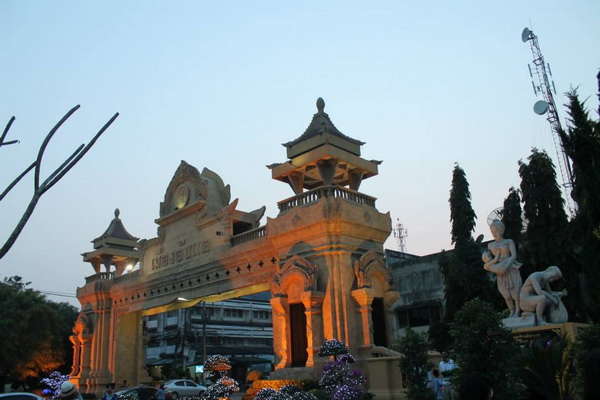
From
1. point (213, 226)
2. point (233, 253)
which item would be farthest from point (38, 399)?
point (213, 226)

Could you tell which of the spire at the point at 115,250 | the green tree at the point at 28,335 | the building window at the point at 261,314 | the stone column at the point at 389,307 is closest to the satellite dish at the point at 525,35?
the stone column at the point at 389,307

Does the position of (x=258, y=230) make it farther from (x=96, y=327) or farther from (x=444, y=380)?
(x=96, y=327)

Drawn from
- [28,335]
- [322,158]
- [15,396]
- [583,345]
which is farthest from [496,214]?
[28,335]

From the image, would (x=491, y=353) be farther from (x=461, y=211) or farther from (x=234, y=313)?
(x=234, y=313)

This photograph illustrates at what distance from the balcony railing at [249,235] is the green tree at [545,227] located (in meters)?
10.1

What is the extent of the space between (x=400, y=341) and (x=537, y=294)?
Result: 9.98ft

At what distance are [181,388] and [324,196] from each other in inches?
511

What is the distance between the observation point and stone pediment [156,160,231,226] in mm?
19531

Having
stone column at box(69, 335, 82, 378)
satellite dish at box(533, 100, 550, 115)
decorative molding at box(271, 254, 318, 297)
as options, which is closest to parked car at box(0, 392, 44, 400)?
decorative molding at box(271, 254, 318, 297)

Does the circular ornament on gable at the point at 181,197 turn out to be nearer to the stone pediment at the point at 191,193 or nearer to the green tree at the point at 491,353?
the stone pediment at the point at 191,193

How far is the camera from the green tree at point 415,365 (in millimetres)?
9703

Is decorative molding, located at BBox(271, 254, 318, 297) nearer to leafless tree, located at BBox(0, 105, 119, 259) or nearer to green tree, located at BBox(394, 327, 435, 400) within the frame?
green tree, located at BBox(394, 327, 435, 400)

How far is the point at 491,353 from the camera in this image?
7.56m

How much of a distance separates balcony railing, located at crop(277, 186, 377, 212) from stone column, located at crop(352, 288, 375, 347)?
265cm
